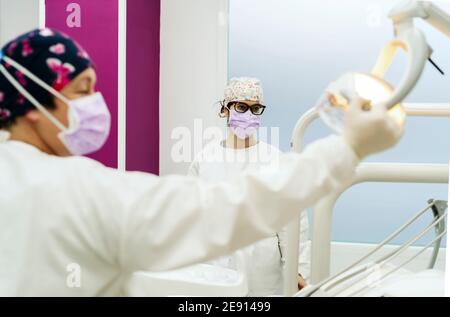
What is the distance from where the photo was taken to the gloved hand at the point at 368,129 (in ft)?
2.08

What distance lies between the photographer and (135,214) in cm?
64

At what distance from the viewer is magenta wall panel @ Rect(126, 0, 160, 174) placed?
2176 millimetres

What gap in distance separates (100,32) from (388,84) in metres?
1.46

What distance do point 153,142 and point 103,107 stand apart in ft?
5.63

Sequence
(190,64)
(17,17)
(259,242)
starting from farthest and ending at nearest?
(190,64), (17,17), (259,242)

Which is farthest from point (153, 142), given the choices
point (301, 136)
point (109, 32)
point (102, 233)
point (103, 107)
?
point (102, 233)

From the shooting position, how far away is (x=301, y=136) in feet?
3.69

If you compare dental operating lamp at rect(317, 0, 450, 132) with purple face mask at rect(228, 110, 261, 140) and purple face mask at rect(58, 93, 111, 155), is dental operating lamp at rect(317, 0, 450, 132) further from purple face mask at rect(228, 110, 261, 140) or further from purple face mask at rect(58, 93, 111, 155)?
purple face mask at rect(228, 110, 261, 140)

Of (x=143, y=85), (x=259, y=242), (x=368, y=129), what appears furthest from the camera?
(x=143, y=85)

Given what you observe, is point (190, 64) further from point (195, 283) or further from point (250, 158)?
point (195, 283)

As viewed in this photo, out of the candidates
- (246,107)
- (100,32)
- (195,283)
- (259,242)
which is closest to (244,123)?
(246,107)

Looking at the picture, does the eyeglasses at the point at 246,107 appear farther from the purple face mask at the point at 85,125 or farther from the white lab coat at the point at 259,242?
the purple face mask at the point at 85,125

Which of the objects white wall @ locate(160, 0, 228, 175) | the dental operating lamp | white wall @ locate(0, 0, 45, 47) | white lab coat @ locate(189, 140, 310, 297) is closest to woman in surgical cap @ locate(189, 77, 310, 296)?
white lab coat @ locate(189, 140, 310, 297)
